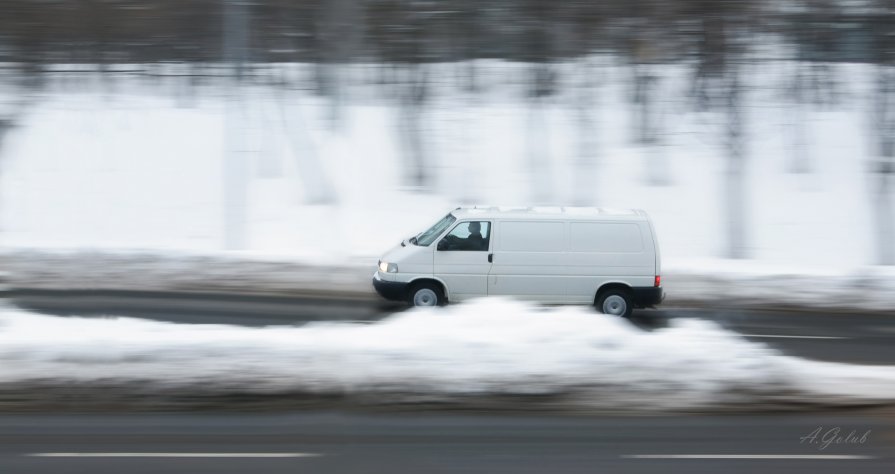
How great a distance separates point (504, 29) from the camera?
25.5m

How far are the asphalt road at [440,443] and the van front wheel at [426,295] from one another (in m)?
6.34

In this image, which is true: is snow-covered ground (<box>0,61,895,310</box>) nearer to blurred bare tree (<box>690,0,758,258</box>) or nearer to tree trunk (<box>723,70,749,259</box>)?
tree trunk (<box>723,70,749,259</box>)

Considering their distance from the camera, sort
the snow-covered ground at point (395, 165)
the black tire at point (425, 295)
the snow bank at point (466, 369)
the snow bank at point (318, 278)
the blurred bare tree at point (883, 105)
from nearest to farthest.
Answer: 1. the snow bank at point (466, 369)
2. the black tire at point (425, 295)
3. the snow bank at point (318, 278)
4. the blurred bare tree at point (883, 105)
5. the snow-covered ground at point (395, 165)

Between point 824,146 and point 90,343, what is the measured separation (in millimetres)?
27320

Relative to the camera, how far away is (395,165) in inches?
1142

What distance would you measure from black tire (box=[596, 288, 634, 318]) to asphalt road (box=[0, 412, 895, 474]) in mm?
6129

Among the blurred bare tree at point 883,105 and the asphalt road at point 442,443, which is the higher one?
the blurred bare tree at point 883,105

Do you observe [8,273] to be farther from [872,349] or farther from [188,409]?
[872,349]

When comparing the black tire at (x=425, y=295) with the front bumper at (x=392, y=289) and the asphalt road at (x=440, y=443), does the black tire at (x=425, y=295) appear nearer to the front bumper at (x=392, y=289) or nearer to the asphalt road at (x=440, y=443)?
the front bumper at (x=392, y=289)

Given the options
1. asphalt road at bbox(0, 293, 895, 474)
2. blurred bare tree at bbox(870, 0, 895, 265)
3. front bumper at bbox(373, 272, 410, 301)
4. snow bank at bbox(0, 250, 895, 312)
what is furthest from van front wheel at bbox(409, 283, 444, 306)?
blurred bare tree at bbox(870, 0, 895, 265)

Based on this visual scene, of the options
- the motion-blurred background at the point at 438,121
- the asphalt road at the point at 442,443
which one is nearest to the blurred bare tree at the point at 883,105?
the motion-blurred background at the point at 438,121

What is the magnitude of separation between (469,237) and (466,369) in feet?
19.7

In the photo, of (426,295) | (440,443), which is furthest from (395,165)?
(440,443)

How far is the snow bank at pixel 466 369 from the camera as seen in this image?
734 centimetres
